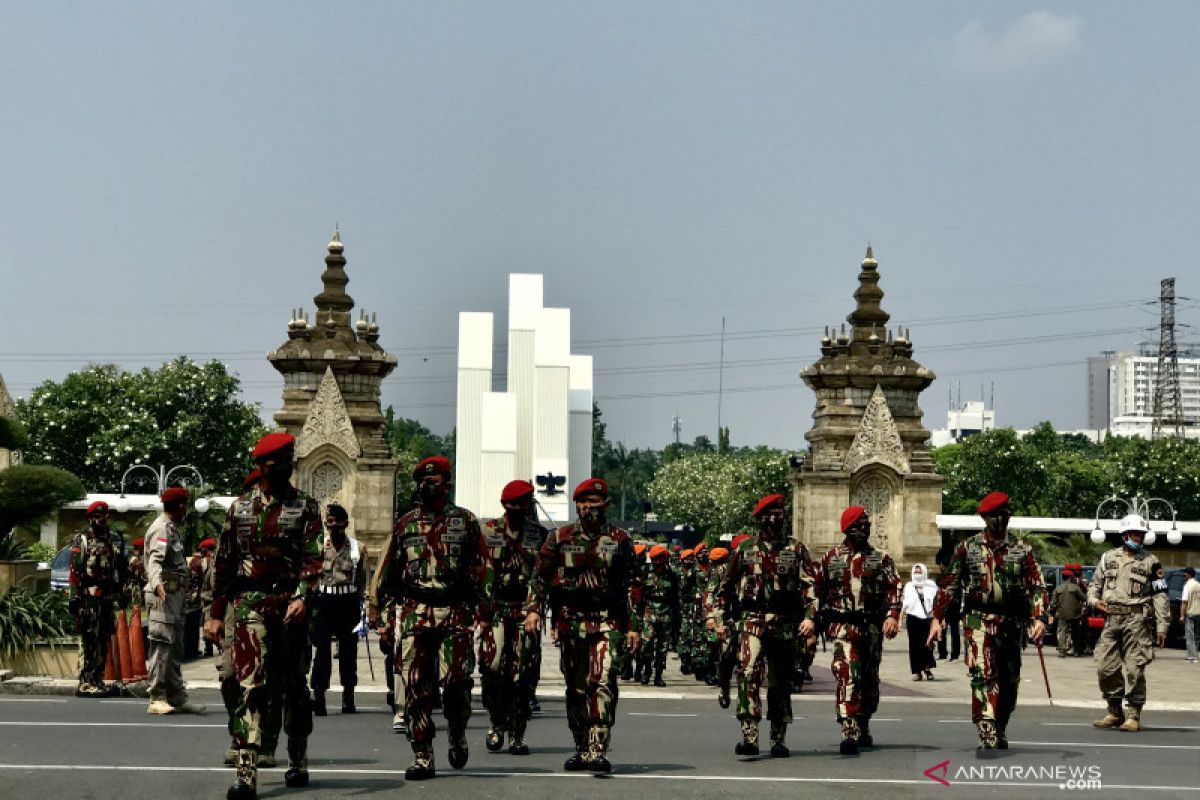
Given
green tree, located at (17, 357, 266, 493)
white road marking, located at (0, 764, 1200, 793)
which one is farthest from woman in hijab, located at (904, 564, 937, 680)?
green tree, located at (17, 357, 266, 493)

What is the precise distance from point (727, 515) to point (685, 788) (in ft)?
315

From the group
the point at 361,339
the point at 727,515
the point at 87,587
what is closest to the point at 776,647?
the point at 87,587

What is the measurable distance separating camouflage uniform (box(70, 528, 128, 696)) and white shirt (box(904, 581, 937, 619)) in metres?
12.3

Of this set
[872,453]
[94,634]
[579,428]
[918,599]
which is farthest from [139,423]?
[94,634]

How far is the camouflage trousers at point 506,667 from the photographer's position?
13.4 metres

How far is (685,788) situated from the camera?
1128 cm

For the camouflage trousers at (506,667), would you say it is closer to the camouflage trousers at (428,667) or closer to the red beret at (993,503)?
the camouflage trousers at (428,667)

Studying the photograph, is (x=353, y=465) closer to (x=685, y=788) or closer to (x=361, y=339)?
(x=361, y=339)

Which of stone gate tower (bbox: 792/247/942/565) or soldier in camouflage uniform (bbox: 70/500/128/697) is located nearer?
soldier in camouflage uniform (bbox: 70/500/128/697)

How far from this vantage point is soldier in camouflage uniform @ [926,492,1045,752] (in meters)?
13.4

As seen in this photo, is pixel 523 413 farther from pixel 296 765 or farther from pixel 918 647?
pixel 296 765

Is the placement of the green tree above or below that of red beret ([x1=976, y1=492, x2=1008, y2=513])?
above

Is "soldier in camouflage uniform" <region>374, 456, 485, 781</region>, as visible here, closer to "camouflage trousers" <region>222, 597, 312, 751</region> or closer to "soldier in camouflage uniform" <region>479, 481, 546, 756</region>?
"camouflage trousers" <region>222, 597, 312, 751</region>

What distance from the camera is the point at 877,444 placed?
43.9 meters
